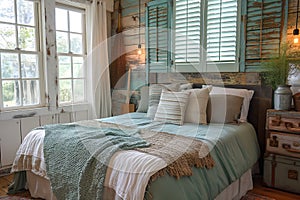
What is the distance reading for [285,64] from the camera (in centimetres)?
253

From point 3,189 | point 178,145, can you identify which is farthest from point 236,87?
point 3,189

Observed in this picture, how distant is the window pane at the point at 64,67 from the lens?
3.63 meters

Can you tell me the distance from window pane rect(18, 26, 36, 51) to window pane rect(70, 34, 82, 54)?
622 millimetres

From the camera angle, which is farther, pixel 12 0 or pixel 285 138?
pixel 12 0

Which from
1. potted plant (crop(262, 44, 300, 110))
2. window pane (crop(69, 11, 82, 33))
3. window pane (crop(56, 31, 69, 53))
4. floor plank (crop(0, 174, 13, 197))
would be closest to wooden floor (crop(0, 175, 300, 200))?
floor plank (crop(0, 174, 13, 197))

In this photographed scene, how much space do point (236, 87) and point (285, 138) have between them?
85cm

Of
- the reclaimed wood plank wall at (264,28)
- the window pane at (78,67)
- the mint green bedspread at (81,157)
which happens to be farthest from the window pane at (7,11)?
the reclaimed wood plank wall at (264,28)

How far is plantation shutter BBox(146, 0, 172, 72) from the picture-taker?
11.8 ft

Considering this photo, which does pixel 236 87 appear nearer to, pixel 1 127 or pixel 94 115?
pixel 94 115


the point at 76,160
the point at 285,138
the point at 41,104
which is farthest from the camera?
the point at 41,104

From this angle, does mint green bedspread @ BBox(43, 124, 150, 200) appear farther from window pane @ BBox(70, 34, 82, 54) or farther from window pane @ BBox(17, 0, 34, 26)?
window pane @ BBox(70, 34, 82, 54)

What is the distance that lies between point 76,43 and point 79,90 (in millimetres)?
771

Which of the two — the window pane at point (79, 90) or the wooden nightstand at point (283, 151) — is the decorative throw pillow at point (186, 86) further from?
the window pane at point (79, 90)

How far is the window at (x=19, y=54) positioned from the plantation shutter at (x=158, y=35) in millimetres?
1648
